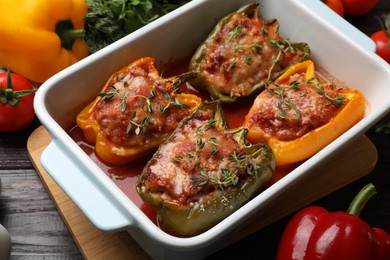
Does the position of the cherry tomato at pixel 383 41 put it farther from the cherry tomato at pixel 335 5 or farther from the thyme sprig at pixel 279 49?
the thyme sprig at pixel 279 49

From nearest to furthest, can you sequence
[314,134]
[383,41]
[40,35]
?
[314,134] < [40,35] < [383,41]

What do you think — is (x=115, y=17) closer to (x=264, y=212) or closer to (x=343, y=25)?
(x=343, y=25)

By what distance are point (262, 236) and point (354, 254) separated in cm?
54

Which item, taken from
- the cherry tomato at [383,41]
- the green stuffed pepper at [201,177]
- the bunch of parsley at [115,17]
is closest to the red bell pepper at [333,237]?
the green stuffed pepper at [201,177]

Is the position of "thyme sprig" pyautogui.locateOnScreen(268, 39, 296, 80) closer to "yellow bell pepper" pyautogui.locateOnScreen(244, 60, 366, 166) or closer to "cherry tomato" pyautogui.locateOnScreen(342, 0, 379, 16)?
"yellow bell pepper" pyautogui.locateOnScreen(244, 60, 366, 166)

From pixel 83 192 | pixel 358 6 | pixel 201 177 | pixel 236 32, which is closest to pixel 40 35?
pixel 236 32

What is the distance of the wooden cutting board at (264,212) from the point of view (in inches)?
129

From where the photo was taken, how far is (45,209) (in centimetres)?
352

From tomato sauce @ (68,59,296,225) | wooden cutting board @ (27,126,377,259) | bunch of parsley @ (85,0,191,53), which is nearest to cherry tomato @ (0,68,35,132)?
wooden cutting board @ (27,126,377,259)

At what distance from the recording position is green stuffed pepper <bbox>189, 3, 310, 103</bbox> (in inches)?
141

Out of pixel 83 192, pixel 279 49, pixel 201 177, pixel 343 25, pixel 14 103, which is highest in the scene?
pixel 343 25

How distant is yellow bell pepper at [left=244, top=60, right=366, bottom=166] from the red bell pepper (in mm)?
259

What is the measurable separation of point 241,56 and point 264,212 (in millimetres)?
804

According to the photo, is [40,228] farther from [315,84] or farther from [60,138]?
[315,84]
